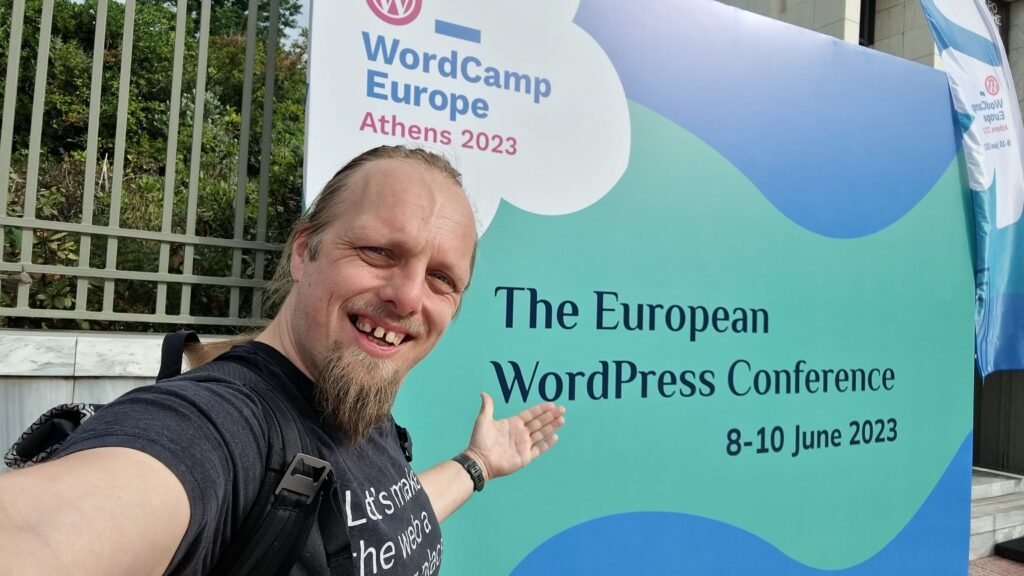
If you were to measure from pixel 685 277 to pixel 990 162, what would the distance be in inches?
101

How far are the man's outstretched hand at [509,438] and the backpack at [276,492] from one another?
0.97 metres

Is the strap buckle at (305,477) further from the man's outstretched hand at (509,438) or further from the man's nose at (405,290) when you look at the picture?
the man's outstretched hand at (509,438)

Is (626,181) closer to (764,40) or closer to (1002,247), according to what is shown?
(764,40)

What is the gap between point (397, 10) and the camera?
2.44m

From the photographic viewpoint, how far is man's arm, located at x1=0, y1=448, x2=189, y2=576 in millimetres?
625

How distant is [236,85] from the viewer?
9.03 meters

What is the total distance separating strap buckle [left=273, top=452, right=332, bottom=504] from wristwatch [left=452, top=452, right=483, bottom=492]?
94cm

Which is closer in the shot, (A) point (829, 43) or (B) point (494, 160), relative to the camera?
(B) point (494, 160)

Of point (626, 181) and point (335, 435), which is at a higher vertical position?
point (626, 181)

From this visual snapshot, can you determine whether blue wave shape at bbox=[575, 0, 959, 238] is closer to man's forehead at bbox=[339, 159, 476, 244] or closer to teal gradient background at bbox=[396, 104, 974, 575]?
teal gradient background at bbox=[396, 104, 974, 575]

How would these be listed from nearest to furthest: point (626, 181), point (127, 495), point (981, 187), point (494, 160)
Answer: point (127, 495), point (494, 160), point (626, 181), point (981, 187)

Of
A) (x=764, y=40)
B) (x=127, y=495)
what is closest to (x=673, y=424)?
(x=764, y=40)

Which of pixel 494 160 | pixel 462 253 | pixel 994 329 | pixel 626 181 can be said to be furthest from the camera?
pixel 994 329

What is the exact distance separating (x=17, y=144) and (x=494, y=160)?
20.7 feet
